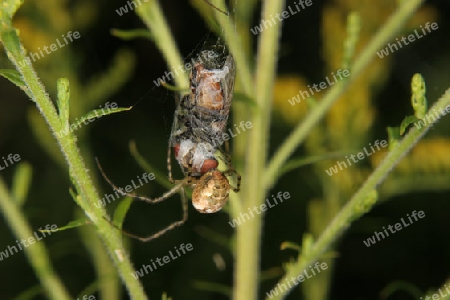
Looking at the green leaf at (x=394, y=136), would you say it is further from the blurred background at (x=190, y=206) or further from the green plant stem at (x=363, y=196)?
the blurred background at (x=190, y=206)

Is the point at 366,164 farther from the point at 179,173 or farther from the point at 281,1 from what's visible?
the point at 281,1

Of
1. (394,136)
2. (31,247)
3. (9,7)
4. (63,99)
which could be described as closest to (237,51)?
(394,136)

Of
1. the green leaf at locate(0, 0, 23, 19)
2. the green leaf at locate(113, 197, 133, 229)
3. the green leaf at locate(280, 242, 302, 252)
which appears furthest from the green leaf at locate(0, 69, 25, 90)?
the green leaf at locate(280, 242, 302, 252)

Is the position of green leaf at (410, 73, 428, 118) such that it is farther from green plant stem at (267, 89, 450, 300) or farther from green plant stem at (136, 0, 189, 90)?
green plant stem at (136, 0, 189, 90)

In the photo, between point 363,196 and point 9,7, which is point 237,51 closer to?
point 363,196

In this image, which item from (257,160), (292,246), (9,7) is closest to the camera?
(9,7)

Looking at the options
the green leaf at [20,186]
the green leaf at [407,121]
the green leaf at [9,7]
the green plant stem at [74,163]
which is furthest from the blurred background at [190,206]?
the green leaf at [9,7]
